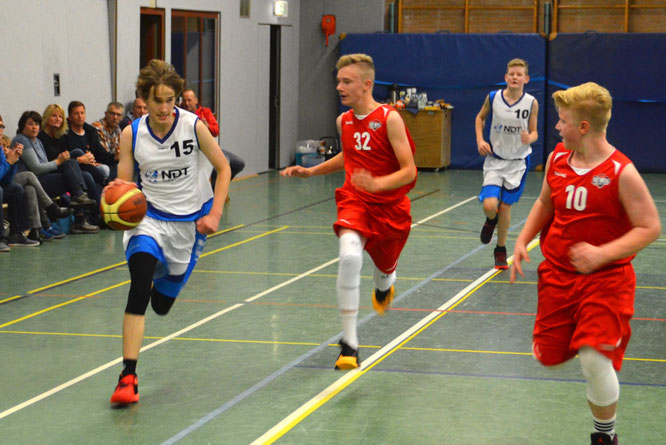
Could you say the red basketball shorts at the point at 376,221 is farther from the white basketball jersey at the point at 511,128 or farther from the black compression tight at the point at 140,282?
the white basketball jersey at the point at 511,128

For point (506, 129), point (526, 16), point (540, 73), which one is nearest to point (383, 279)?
point (506, 129)

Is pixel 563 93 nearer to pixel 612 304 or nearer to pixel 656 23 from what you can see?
pixel 612 304

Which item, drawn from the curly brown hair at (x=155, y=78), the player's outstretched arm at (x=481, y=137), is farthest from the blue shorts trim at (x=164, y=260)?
the player's outstretched arm at (x=481, y=137)

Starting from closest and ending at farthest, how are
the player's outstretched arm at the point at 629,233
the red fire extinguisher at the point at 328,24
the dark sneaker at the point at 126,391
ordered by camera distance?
1. the player's outstretched arm at the point at 629,233
2. the dark sneaker at the point at 126,391
3. the red fire extinguisher at the point at 328,24

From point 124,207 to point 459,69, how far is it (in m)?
14.8

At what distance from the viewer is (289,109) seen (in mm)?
19750

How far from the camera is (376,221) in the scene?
585 cm

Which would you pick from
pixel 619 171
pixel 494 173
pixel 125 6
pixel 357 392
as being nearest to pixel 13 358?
pixel 357 392

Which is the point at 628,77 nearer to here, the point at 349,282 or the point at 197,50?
the point at 197,50

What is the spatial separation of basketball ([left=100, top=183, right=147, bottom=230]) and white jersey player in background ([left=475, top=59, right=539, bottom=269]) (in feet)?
14.5

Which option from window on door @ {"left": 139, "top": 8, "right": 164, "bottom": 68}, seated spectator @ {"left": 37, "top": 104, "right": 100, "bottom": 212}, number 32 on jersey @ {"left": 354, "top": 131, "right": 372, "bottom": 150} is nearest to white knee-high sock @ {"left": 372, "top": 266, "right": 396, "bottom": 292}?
number 32 on jersey @ {"left": 354, "top": 131, "right": 372, "bottom": 150}

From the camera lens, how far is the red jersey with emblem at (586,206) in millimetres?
3990

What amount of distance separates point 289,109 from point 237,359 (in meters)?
14.0

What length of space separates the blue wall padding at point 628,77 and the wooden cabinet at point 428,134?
2434 mm
